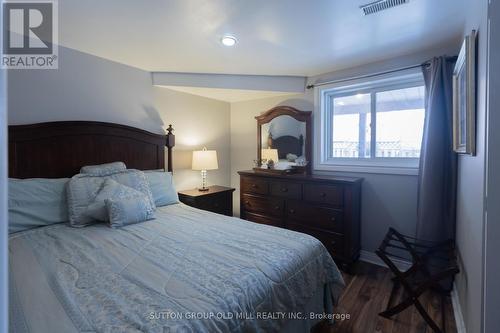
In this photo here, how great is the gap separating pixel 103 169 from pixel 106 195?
1.29ft

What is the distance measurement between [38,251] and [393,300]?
2.60 metres

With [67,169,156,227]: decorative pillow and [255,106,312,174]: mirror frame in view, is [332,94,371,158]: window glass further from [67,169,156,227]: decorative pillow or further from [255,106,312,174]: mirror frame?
[67,169,156,227]: decorative pillow

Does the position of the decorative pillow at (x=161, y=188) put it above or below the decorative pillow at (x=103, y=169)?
below

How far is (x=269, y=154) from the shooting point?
3.46 meters

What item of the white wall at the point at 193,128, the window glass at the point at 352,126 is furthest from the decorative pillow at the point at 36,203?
the window glass at the point at 352,126

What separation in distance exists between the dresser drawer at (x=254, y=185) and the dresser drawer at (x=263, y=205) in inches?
3.0

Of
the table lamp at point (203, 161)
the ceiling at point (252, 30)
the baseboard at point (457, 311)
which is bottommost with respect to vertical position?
the baseboard at point (457, 311)

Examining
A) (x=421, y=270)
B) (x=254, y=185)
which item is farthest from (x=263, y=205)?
(x=421, y=270)

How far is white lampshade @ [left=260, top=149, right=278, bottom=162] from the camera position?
11.2 ft

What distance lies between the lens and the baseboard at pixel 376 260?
2.57 m

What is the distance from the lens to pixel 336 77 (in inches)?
116

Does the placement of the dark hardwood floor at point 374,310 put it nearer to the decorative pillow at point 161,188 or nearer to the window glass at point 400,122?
the window glass at point 400,122

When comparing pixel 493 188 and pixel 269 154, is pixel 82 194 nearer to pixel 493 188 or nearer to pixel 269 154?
pixel 269 154

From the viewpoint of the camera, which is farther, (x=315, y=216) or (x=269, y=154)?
(x=269, y=154)
